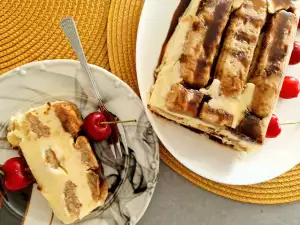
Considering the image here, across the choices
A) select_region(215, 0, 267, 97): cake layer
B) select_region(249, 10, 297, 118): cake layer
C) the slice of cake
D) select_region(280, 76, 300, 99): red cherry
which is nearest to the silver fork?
the slice of cake

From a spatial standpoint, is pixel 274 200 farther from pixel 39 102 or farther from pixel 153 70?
pixel 39 102

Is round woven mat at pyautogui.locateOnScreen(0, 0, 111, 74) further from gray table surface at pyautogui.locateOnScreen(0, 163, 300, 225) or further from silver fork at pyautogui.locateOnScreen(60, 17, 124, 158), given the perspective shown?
gray table surface at pyautogui.locateOnScreen(0, 163, 300, 225)

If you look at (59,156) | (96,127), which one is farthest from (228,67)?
(59,156)

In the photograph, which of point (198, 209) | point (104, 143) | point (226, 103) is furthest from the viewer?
point (198, 209)

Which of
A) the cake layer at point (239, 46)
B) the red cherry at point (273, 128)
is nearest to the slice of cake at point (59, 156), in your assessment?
A: the cake layer at point (239, 46)

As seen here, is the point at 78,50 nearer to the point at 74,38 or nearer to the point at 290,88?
the point at 74,38

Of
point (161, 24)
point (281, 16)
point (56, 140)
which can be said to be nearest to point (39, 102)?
point (56, 140)
